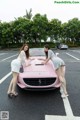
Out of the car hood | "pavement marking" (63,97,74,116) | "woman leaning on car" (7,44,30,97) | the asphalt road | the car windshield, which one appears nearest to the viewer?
the asphalt road

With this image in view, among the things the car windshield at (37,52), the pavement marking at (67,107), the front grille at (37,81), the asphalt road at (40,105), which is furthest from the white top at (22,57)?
the car windshield at (37,52)

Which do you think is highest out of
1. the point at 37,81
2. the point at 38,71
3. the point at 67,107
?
the point at 38,71

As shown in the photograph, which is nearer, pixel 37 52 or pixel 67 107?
pixel 67 107

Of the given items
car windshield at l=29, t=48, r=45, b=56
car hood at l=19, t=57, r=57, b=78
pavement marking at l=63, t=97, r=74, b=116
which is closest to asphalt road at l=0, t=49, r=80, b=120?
pavement marking at l=63, t=97, r=74, b=116

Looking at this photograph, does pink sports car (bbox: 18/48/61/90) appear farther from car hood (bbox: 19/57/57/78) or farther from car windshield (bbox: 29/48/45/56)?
car windshield (bbox: 29/48/45/56)

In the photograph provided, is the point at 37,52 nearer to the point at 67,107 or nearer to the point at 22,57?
the point at 22,57

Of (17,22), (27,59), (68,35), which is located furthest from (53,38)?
(27,59)

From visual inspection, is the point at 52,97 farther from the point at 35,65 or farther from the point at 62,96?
the point at 35,65

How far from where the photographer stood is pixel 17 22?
66.1 metres

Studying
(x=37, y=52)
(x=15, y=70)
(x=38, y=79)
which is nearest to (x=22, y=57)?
(x=15, y=70)

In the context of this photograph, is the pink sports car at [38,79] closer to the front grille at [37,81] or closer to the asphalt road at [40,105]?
the front grille at [37,81]

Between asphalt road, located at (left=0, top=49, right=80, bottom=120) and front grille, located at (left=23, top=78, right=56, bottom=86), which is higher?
front grille, located at (left=23, top=78, right=56, bottom=86)

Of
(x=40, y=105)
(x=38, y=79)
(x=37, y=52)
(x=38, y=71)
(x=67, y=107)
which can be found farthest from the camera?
(x=37, y=52)

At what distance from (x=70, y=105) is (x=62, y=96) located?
2.54 ft
